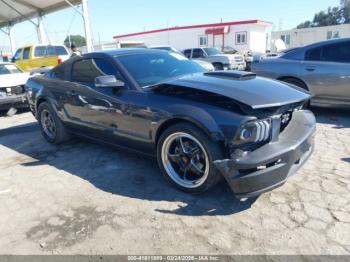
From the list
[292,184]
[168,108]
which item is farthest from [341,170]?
[168,108]

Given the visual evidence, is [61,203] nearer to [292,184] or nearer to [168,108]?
[168,108]

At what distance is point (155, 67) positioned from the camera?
12.7 feet

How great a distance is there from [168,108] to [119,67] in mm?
1010

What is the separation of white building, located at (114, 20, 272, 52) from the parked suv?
17.4 meters

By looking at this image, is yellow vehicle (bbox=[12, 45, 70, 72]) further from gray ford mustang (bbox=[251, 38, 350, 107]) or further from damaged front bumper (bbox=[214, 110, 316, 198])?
damaged front bumper (bbox=[214, 110, 316, 198])

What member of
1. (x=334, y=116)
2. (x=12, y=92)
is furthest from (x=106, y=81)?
(x=12, y=92)

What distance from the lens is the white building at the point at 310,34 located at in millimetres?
36781

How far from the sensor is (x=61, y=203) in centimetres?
321

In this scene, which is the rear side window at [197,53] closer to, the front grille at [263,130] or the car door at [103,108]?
the car door at [103,108]

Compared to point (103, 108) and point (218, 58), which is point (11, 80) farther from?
point (218, 58)

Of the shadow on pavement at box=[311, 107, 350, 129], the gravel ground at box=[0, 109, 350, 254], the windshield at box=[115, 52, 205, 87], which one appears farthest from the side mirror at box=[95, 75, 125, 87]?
the shadow on pavement at box=[311, 107, 350, 129]

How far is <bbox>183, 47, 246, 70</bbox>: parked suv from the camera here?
14.3m

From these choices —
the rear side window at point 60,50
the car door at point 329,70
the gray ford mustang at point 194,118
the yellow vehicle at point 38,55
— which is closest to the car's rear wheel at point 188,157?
the gray ford mustang at point 194,118

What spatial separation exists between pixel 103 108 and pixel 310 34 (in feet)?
134
